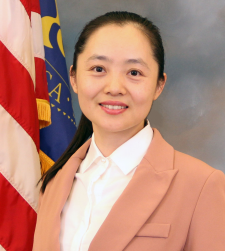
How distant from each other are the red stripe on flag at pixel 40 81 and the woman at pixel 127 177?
551mm

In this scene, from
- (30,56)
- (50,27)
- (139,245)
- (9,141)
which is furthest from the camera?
(50,27)

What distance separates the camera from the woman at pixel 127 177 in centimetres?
81

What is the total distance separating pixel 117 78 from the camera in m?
0.87

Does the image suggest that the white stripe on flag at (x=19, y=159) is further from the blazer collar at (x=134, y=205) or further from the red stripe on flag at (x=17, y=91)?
the blazer collar at (x=134, y=205)

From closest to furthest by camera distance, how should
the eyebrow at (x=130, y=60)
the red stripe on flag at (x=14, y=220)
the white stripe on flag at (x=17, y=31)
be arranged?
the eyebrow at (x=130, y=60)
the red stripe on flag at (x=14, y=220)
the white stripe on flag at (x=17, y=31)

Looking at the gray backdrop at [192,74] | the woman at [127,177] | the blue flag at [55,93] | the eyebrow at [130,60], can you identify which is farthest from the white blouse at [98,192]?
the gray backdrop at [192,74]

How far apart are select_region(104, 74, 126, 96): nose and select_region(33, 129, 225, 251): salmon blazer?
240 millimetres

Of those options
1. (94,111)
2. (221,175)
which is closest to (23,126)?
(94,111)

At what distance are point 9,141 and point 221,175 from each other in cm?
94

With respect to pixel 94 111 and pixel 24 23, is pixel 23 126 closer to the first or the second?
pixel 24 23

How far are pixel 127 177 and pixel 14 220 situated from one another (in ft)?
2.13

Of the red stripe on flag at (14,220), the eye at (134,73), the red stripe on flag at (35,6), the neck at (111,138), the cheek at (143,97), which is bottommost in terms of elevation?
the red stripe on flag at (14,220)

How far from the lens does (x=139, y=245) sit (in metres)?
0.81

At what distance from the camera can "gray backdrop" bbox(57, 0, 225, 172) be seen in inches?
66.1
